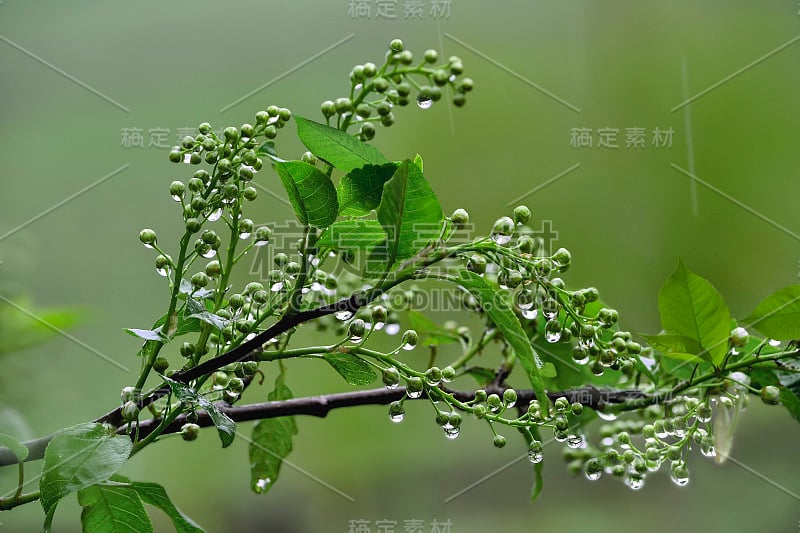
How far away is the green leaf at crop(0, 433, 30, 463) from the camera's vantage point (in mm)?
293

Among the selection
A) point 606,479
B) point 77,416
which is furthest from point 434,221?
point 606,479

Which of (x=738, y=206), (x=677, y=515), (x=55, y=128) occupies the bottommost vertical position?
(x=677, y=515)

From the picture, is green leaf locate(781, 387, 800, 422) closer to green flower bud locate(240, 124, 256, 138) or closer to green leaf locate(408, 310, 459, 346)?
green leaf locate(408, 310, 459, 346)

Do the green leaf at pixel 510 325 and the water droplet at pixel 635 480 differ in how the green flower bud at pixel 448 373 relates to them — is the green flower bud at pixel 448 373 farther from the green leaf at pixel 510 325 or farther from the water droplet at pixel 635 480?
the water droplet at pixel 635 480

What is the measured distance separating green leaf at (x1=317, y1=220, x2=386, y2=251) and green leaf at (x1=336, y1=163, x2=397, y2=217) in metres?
0.01

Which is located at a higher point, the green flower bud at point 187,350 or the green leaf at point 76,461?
the green flower bud at point 187,350

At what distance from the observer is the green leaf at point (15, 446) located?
0.96 feet

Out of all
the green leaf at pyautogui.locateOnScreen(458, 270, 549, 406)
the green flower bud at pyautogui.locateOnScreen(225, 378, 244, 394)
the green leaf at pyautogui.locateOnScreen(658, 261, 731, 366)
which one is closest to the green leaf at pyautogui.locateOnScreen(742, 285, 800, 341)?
the green leaf at pyautogui.locateOnScreen(658, 261, 731, 366)

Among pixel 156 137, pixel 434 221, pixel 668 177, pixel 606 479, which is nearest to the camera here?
pixel 434 221

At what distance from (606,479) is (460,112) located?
2.21ft

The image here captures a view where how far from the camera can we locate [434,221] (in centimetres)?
28

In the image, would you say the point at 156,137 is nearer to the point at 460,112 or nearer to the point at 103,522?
the point at 460,112

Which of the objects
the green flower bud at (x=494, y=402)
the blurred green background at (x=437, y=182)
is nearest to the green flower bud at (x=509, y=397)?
the green flower bud at (x=494, y=402)

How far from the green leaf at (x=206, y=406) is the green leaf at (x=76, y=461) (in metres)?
0.03
